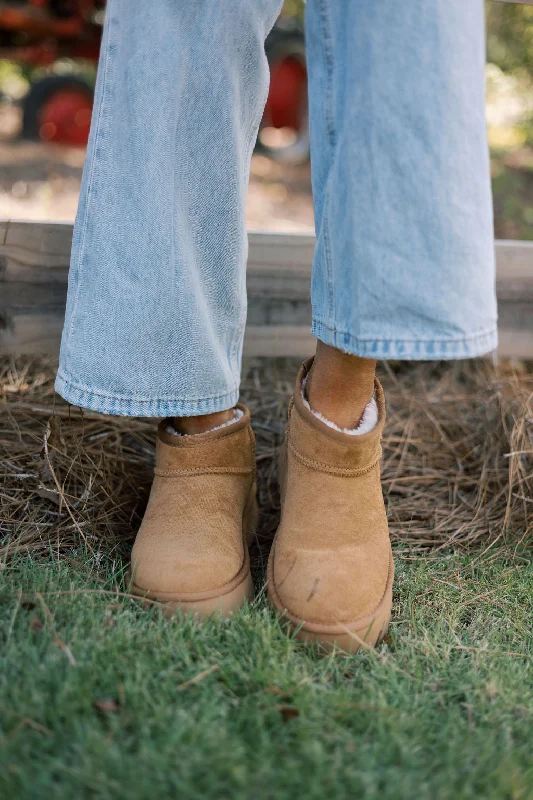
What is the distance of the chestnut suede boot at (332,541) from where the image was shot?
800 mm

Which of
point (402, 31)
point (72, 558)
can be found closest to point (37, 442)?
point (72, 558)

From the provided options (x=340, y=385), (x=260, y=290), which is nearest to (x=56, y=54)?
(x=260, y=290)

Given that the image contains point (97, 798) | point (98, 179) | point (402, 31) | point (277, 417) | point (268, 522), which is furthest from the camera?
point (277, 417)

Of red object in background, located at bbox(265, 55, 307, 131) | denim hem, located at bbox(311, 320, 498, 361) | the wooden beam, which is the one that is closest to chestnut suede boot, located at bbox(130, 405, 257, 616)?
denim hem, located at bbox(311, 320, 498, 361)

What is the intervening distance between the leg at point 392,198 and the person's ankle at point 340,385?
0.18ft

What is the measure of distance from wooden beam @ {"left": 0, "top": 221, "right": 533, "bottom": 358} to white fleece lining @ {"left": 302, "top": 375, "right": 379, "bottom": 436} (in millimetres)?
491

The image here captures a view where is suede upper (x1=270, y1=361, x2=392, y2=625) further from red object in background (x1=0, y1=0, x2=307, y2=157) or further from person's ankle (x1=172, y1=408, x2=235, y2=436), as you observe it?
red object in background (x1=0, y1=0, x2=307, y2=157)

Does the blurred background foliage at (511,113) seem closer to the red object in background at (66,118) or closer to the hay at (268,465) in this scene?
the red object in background at (66,118)

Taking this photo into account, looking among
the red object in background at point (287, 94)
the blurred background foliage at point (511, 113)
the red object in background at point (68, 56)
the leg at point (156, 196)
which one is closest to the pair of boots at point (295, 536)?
the leg at point (156, 196)

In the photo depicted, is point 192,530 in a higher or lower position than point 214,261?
lower

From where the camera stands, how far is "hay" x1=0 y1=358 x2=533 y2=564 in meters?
1.00

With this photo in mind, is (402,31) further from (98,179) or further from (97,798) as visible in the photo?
(97,798)

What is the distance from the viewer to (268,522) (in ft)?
3.63

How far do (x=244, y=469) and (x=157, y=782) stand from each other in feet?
1.60
